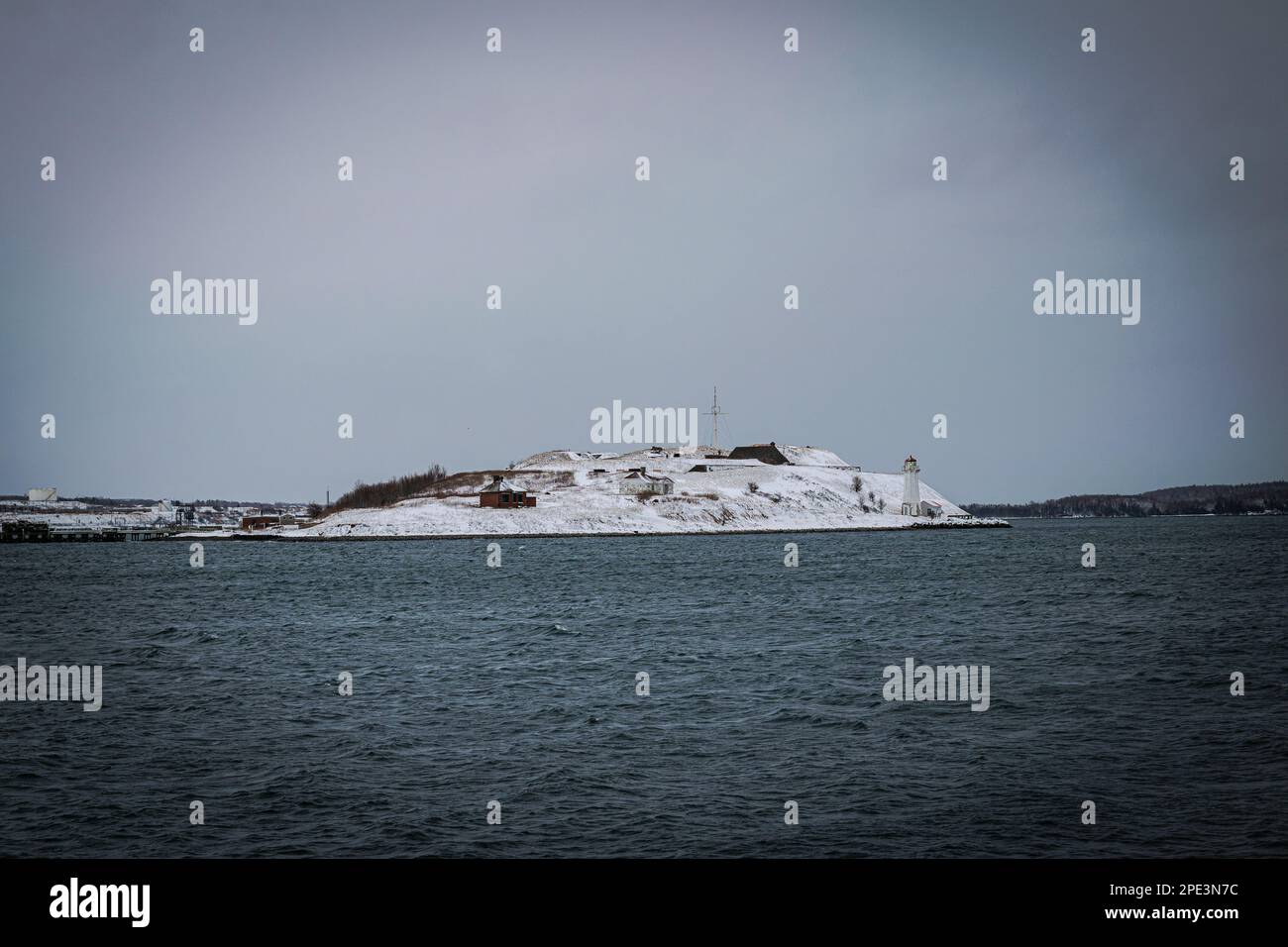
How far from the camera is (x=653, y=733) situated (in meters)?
25.3

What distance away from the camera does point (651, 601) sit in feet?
207

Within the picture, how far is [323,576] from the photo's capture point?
91000mm

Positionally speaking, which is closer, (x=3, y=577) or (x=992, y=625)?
(x=992, y=625)

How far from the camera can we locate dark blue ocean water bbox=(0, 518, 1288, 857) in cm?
1738

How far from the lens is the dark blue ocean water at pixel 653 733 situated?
1738cm

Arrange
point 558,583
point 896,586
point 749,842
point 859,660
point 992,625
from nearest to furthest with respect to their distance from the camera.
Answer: point 749,842 → point 859,660 → point 992,625 → point 896,586 → point 558,583
